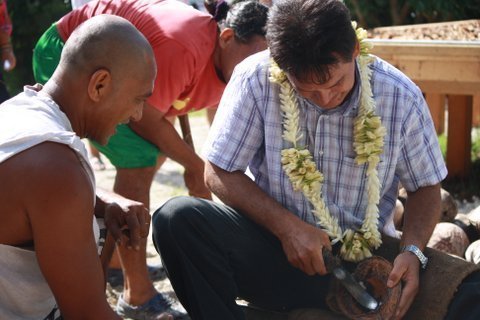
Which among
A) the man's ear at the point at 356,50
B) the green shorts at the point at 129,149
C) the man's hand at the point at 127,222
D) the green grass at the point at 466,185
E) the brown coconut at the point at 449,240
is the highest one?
the man's ear at the point at 356,50

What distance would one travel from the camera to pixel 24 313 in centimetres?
259

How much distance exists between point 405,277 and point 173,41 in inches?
59.8

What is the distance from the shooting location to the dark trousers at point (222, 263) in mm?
3070

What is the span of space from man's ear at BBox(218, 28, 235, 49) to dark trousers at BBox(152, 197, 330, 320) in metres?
1.05

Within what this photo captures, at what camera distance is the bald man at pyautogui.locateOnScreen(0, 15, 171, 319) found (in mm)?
2318

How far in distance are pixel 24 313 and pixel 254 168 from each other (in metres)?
1.16

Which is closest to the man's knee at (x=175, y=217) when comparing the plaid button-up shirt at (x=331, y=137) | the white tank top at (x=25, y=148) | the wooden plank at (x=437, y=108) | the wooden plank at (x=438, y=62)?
the plaid button-up shirt at (x=331, y=137)

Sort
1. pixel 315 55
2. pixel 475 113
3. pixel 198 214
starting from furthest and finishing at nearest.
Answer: pixel 475 113 → pixel 198 214 → pixel 315 55

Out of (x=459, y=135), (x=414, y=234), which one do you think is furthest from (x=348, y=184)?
(x=459, y=135)

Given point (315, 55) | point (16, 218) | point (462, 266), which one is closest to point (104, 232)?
point (16, 218)

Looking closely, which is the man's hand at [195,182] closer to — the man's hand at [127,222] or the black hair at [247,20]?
the black hair at [247,20]

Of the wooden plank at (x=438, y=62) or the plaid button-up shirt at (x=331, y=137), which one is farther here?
the wooden plank at (x=438, y=62)

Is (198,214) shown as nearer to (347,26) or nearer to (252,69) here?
(252,69)

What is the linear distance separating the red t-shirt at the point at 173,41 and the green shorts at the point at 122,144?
0.27 ft
